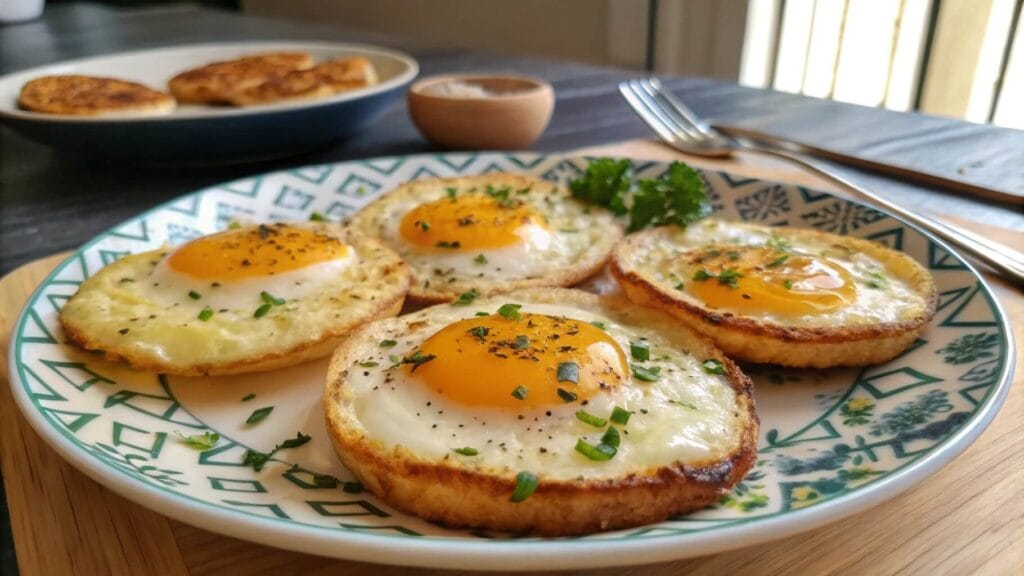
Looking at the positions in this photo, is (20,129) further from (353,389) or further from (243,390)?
(353,389)

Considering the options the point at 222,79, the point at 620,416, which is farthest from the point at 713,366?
the point at 222,79

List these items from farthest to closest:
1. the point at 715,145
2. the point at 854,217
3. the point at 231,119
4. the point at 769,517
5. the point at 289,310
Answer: the point at 715,145 < the point at 231,119 < the point at 854,217 < the point at 289,310 < the point at 769,517

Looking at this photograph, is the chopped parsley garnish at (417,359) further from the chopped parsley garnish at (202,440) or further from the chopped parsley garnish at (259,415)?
the chopped parsley garnish at (202,440)

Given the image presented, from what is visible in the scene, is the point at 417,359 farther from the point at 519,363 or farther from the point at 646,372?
the point at 646,372

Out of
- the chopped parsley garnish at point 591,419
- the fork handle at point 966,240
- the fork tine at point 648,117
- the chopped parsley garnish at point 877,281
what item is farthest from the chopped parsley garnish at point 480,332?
the fork tine at point 648,117

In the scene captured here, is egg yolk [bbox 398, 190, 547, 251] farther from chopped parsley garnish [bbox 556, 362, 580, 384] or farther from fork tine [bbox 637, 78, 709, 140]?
fork tine [bbox 637, 78, 709, 140]

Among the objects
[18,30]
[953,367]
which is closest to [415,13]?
[18,30]
